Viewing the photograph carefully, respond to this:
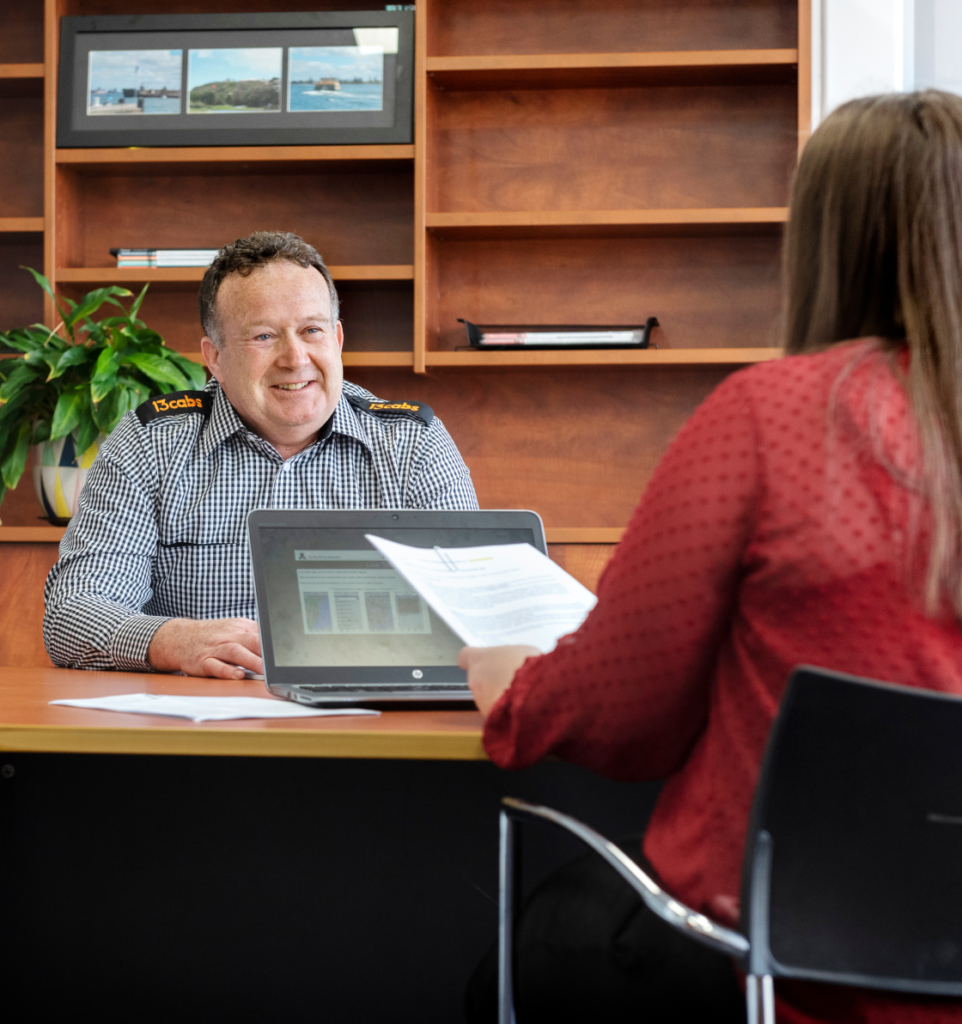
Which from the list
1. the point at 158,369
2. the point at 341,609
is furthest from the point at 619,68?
the point at 341,609

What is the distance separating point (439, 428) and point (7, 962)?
1218 millimetres

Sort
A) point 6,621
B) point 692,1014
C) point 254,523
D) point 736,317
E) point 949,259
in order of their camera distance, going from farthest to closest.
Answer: point 736,317 < point 6,621 < point 254,523 < point 692,1014 < point 949,259

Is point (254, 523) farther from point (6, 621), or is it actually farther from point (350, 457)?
point (6, 621)

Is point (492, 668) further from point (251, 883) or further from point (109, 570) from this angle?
point (109, 570)

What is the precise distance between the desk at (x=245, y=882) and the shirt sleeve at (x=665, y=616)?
542mm

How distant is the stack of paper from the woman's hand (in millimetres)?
2383

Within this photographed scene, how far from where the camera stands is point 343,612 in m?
1.24

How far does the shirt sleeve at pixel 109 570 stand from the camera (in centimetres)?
168

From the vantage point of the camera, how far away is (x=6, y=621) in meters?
2.84

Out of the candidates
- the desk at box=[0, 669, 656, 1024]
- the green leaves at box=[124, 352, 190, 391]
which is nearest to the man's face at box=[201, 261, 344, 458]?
the green leaves at box=[124, 352, 190, 391]

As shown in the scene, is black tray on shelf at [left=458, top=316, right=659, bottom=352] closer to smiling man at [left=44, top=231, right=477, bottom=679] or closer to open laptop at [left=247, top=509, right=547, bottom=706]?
smiling man at [left=44, top=231, right=477, bottom=679]

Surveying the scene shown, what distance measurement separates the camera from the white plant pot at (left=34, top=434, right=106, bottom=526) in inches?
110

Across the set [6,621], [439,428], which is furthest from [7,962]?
[6,621]

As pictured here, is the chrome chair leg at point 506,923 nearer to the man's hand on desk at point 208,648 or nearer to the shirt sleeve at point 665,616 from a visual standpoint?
the shirt sleeve at point 665,616
